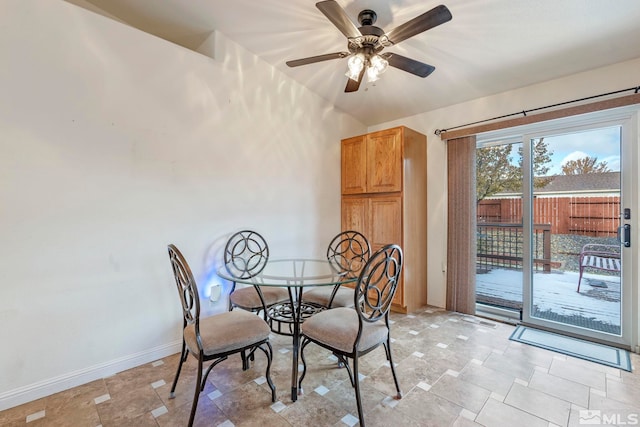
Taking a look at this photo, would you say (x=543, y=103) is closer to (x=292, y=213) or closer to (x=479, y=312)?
(x=479, y=312)

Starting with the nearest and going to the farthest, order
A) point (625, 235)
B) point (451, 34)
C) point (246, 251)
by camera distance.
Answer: point (451, 34) < point (625, 235) < point (246, 251)

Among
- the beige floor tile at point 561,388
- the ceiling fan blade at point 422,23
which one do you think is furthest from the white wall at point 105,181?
the beige floor tile at point 561,388

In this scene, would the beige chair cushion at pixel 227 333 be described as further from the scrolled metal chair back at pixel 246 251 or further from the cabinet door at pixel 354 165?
the cabinet door at pixel 354 165

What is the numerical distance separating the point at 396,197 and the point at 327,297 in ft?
4.96

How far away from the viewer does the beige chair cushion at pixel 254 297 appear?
91.6 inches

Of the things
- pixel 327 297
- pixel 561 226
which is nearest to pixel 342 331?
pixel 327 297

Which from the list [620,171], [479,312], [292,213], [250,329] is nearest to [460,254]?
[479,312]

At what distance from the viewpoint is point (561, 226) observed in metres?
2.83

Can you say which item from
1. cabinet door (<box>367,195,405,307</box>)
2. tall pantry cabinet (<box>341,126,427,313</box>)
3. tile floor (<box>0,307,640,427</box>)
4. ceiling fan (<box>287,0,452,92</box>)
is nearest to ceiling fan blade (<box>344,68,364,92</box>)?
ceiling fan (<box>287,0,452,92</box>)

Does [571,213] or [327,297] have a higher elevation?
[571,213]

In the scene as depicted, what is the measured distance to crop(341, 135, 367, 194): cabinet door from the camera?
3.63 metres

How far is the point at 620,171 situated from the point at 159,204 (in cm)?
401

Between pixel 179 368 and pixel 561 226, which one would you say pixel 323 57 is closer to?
pixel 179 368

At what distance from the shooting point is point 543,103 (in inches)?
109
